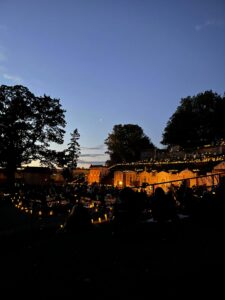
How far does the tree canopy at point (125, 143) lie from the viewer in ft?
168

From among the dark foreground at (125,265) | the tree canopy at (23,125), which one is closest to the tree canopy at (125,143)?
the tree canopy at (23,125)

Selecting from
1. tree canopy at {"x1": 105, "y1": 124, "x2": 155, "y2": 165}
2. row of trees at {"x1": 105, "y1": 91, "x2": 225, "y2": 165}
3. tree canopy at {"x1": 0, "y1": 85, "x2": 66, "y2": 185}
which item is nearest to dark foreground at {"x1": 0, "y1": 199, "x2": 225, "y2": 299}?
tree canopy at {"x1": 0, "y1": 85, "x2": 66, "y2": 185}

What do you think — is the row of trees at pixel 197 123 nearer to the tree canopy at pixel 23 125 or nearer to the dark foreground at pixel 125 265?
the tree canopy at pixel 23 125

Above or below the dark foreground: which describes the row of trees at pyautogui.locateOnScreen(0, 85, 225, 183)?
above

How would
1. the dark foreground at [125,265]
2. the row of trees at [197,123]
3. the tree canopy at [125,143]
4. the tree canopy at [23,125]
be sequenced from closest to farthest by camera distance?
1. the dark foreground at [125,265]
2. the tree canopy at [23,125]
3. the row of trees at [197,123]
4. the tree canopy at [125,143]

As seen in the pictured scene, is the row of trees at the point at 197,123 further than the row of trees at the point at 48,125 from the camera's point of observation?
Yes

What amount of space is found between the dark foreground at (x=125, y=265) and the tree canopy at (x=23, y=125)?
23.5 m

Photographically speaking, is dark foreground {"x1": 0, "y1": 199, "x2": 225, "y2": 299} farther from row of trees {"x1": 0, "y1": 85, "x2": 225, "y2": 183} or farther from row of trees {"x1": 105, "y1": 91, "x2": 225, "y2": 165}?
row of trees {"x1": 105, "y1": 91, "x2": 225, "y2": 165}

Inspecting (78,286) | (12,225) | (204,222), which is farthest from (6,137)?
(78,286)

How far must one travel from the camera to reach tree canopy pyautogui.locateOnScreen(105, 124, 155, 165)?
168 feet

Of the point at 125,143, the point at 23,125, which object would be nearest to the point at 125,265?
the point at 23,125

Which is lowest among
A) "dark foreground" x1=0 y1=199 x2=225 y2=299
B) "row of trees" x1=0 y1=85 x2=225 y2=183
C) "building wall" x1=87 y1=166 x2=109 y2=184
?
"dark foreground" x1=0 y1=199 x2=225 y2=299

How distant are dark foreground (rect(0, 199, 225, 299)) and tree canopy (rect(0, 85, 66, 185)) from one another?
77.2ft

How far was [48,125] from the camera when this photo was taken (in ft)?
108
